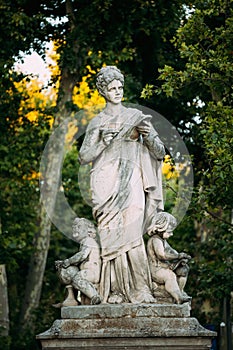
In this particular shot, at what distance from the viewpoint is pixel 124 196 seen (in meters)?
11.9

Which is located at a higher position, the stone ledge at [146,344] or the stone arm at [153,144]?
the stone arm at [153,144]

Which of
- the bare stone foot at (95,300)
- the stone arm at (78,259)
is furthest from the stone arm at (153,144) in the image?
the bare stone foot at (95,300)

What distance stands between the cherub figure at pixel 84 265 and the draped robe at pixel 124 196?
0.33ft

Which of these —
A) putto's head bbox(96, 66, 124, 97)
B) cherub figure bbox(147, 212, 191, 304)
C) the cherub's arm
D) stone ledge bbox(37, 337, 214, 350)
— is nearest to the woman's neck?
putto's head bbox(96, 66, 124, 97)

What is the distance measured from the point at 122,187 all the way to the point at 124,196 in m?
0.12

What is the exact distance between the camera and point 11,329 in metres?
24.9

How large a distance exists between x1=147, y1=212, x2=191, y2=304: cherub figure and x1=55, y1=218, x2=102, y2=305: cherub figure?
666 mm

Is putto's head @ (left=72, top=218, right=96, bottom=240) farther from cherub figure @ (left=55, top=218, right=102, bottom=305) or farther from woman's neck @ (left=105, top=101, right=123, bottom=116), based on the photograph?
woman's neck @ (left=105, top=101, right=123, bottom=116)

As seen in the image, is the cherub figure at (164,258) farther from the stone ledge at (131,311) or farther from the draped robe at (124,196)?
the stone ledge at (131,311)

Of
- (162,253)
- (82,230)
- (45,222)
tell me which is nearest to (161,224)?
(162,253)

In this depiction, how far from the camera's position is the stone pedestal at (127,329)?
1114 centimetres

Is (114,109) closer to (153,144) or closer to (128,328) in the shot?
(153,144)

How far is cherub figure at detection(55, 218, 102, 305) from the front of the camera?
11.6 metres

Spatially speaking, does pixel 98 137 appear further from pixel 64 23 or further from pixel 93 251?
pixel 64 23
